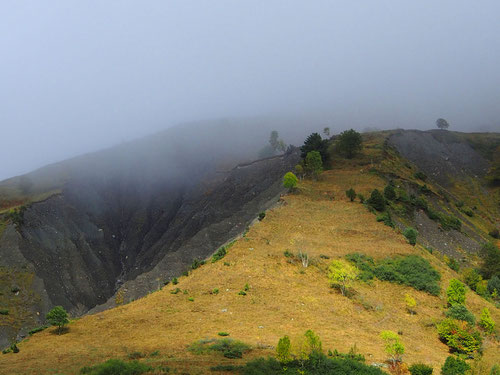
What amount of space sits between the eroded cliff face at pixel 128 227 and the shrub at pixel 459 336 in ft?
120

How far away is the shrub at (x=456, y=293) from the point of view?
99.1 feet

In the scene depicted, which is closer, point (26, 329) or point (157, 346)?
point (157, 346)

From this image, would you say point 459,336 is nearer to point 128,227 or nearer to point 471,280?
point 471,280

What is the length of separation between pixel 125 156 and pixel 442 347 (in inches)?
5741

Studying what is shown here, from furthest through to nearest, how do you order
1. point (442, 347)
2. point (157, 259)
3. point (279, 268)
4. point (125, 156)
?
point (125, 156) → point (157, 259) → point (279, 268) → point (442, 347)

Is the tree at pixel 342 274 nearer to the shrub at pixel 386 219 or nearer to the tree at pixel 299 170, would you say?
the shrub at pixel 386 219

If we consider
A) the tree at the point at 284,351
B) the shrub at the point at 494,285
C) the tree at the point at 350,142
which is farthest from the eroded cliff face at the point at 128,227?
the shrub at the point at 494,285

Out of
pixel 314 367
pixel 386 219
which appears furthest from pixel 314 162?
pixel 314 367

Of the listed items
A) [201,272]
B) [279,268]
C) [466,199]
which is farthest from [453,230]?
[201,272]

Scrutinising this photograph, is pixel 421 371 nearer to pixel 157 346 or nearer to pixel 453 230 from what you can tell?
pixel 157 346

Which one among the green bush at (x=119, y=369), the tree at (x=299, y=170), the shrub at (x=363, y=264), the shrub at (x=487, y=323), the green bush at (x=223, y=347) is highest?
the tree at (x=299, y=170)

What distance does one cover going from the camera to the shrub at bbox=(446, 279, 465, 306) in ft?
99.1

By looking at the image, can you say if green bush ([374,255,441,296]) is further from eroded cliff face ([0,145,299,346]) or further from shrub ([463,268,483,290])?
eroded cliff face ([0,145,299,346])

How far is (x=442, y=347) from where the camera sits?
998 inches
